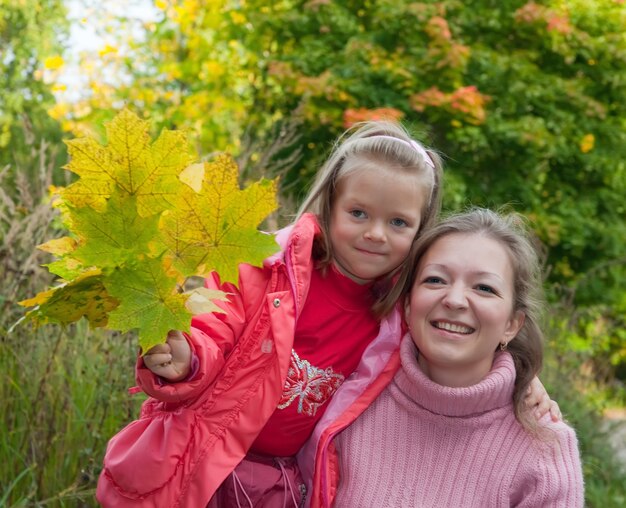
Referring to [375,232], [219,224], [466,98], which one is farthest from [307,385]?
[466,98]

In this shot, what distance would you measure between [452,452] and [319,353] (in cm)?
49

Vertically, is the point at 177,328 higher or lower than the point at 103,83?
higher

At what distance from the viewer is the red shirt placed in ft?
8.02

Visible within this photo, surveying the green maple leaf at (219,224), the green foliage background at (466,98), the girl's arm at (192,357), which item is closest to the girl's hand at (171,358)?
the girl's arm at (192,357)

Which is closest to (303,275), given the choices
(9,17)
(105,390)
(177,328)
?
(177,328)

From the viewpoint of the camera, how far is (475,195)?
23.7 ft

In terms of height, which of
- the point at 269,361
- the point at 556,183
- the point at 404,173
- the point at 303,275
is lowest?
the point at 556,183

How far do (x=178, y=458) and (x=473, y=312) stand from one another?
0.91 m

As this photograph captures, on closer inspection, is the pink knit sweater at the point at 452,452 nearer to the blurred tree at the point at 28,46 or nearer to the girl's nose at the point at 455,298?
the girl's nose at the point at 455,298

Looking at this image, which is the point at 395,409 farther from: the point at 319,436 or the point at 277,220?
the point at 277,220

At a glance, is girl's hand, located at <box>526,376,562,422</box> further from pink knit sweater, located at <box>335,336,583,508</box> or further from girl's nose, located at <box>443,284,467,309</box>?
girl's nose, located at <box>443,284,467,309</box>

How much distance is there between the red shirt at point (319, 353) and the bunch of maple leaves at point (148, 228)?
79cm

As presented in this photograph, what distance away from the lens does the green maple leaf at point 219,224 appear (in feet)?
5.48

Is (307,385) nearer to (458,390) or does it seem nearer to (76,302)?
(458,390)
